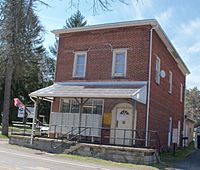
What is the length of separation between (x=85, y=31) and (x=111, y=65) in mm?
3478

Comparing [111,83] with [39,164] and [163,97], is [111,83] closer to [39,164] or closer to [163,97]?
[163,97]

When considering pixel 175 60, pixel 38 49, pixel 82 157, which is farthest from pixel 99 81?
pixel 38 49

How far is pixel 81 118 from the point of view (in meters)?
22.4

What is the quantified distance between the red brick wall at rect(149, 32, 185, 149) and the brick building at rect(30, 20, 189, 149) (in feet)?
0.22

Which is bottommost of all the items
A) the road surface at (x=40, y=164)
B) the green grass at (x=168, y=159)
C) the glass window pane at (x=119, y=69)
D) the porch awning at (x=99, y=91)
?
the green grass at (x=168, y=159)

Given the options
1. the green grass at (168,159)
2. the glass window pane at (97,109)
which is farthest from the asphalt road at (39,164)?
the glass window pane at (97,109)

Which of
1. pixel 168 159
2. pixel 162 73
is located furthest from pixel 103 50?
pixel 168 159

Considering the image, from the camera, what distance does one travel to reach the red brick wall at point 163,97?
2261 cm

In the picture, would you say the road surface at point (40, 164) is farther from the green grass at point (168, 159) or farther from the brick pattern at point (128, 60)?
the brick pattern at point (128, 60)

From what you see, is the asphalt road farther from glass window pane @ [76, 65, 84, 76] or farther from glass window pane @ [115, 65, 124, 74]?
glass window pane @ [76, 65, 84, 76]

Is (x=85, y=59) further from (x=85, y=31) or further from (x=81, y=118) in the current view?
(x=81, y=118)

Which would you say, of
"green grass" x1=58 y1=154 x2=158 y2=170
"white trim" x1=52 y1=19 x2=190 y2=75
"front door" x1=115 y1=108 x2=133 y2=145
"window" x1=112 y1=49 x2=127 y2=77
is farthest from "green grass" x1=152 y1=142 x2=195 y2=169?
"white trim" x1=52 y1=19 x2=190 y2=75

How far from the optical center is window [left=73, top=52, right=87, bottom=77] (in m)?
24.3

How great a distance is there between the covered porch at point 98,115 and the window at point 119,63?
806 millimetres
